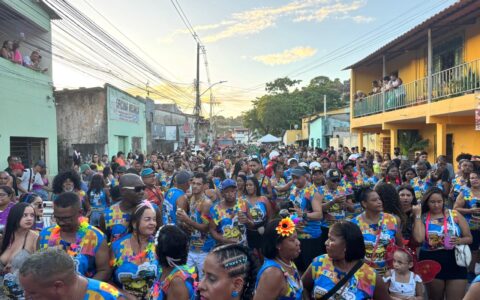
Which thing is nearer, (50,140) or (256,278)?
(256,278)

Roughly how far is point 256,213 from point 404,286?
208cm

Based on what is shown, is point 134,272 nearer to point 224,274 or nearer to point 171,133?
point 224,274

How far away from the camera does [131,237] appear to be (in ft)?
10.7

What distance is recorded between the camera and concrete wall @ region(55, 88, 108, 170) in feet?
66.0

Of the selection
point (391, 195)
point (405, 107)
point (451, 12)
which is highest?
point (451, 12)

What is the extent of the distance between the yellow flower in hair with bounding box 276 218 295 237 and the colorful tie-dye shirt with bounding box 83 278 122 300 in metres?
1.23

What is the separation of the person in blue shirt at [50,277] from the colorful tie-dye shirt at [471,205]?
5272 millimetres

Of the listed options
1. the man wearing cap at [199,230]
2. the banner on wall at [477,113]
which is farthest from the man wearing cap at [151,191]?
the banner on wall at [477,113]

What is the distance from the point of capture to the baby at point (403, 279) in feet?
12.0

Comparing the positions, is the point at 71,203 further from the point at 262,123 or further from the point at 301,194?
the point at 262,123

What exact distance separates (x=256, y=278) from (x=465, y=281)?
2928 millimetres

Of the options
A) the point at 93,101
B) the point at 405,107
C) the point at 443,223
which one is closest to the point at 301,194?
the point at 443,223

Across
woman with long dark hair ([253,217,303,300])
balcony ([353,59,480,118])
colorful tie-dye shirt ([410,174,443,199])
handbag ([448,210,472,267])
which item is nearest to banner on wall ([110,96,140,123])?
balcony ([353,59,480,118])

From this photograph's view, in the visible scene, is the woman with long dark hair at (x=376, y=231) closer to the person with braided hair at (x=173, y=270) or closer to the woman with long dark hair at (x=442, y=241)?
the woman with long dark hair at (x=442, y=241)
